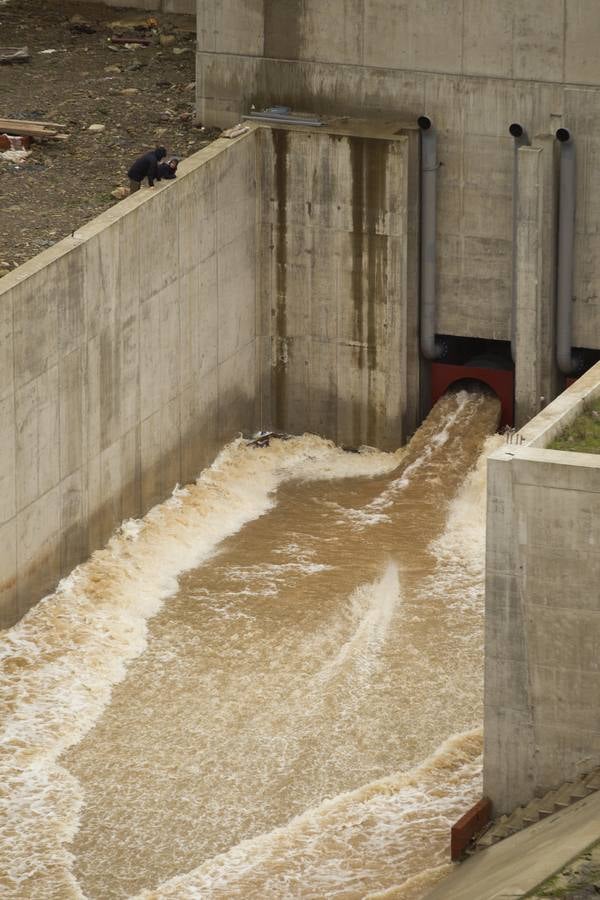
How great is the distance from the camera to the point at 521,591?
65.9ft

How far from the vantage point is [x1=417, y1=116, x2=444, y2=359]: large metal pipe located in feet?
98.9

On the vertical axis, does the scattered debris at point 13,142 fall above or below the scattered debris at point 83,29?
below

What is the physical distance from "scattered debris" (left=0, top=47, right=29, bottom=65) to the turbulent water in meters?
8.18

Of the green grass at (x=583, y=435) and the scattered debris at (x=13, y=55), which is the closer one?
the green grass at (x=583, y=435)

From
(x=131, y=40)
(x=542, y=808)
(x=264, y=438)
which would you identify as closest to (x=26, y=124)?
(x=131, y=40)

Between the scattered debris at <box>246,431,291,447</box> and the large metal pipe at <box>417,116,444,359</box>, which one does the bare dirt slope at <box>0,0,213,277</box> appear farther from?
the scattered debris at <box>246,431,291,447</box>

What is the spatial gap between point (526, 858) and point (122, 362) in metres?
11.1

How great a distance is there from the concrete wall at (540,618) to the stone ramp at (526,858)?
0.75 meters

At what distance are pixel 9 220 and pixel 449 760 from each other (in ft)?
34.5

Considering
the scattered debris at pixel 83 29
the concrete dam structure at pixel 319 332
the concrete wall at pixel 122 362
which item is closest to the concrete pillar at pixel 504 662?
the concrete dam structure at pixel 319 332

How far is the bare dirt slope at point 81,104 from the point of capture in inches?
1141

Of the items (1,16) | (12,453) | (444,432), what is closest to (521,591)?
(12,453)

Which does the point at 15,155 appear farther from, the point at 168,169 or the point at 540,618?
the point at 540,618

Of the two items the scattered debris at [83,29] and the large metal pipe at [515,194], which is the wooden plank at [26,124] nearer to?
the scattered debris at [83,29]
